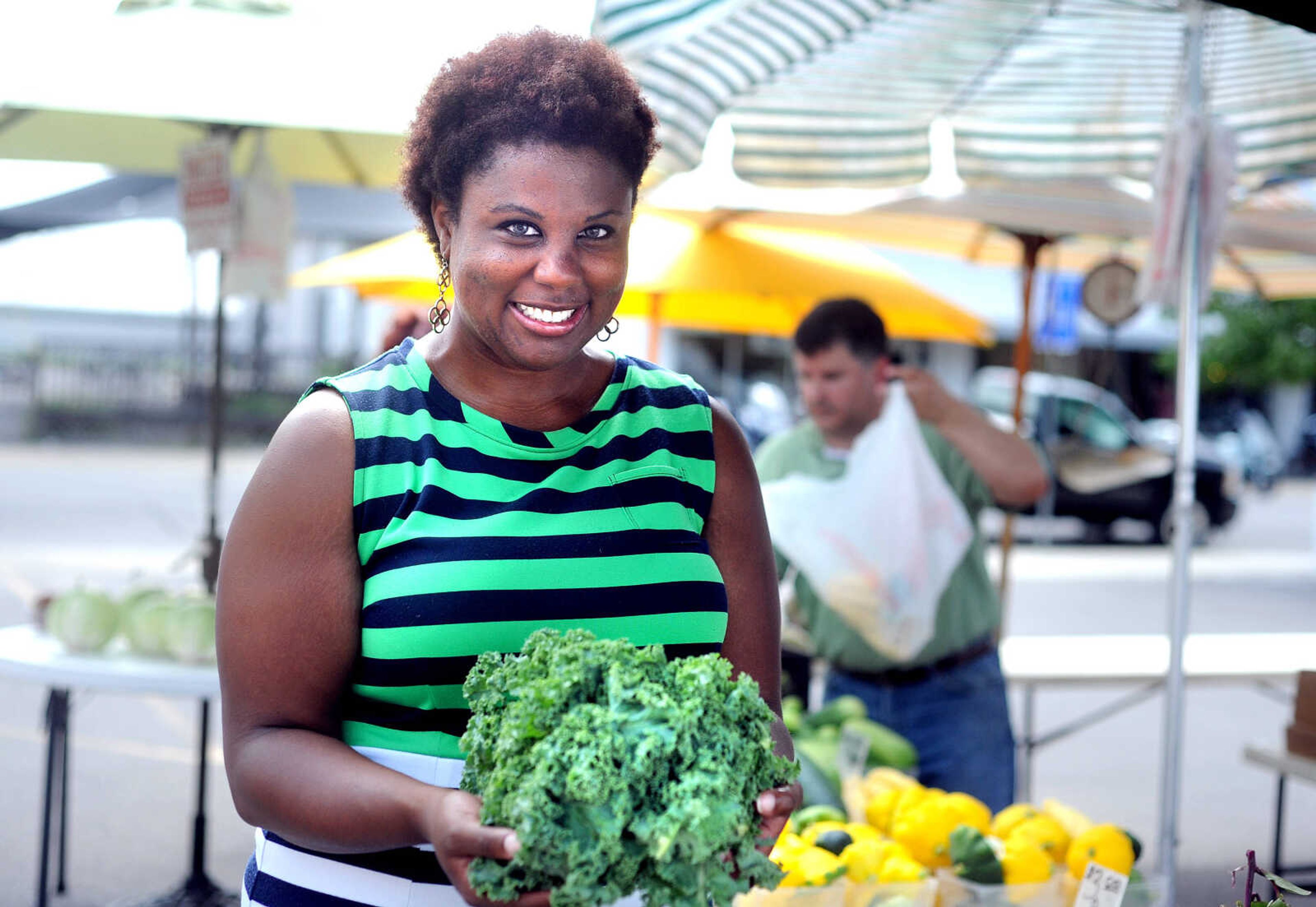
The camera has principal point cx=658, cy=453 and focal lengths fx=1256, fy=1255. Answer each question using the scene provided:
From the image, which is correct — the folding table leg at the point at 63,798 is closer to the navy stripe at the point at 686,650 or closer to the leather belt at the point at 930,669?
the leather belt at the point at 930,669

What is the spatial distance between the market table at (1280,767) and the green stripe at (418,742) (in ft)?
8.90

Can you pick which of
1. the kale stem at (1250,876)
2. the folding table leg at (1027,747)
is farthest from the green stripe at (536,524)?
the folding table leg at (1027,747)

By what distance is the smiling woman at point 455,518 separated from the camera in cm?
141

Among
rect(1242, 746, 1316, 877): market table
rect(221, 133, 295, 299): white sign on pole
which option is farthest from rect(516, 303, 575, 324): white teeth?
rect(221, 133, 295, 299): white sign on pole

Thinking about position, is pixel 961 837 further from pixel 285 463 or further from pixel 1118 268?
pixel 1118 268

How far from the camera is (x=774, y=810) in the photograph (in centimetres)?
127

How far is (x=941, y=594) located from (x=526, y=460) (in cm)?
235

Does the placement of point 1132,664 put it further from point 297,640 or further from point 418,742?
point 297,640

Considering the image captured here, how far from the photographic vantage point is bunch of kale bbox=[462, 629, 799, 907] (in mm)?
1161

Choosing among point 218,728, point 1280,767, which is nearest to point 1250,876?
point 1280,767

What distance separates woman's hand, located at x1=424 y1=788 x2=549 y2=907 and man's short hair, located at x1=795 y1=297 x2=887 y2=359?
270 centimetres

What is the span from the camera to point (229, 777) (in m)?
1.44

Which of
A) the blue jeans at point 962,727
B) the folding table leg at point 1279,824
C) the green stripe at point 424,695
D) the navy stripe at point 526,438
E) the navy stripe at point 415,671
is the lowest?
the folding table leg at point 1279,824

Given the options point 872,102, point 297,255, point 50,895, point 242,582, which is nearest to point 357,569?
point 242,582
